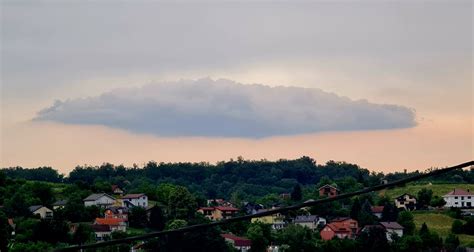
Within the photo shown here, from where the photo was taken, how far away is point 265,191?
125 metres

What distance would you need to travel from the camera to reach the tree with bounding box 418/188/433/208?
272 feet

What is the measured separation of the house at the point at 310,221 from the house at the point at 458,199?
9.50 m

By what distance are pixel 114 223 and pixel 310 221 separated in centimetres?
1782

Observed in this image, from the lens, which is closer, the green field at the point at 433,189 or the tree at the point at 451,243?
the tree at the point at 451,243

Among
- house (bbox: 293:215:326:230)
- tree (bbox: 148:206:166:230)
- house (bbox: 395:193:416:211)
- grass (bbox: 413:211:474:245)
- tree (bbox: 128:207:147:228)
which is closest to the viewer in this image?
grass (bbox: 413:211:474:245)

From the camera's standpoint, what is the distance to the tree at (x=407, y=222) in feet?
229

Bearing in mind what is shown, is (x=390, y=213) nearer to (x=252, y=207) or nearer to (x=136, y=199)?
(x=252, y=207)

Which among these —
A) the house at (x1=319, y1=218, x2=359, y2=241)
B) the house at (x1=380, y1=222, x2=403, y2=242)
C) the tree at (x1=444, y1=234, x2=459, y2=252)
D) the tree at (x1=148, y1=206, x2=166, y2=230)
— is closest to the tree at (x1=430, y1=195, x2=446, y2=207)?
the house at (x1=319, y1=218, x2=359, y2=241)

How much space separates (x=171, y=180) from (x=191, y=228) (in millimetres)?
123412

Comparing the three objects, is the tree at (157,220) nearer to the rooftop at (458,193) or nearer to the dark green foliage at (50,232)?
the dark green foliage at (50,232)

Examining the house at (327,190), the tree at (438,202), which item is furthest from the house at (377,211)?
the house at (327,190)

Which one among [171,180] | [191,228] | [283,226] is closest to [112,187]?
[283,226]

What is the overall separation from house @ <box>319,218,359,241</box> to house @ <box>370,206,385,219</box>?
5303 millimetres

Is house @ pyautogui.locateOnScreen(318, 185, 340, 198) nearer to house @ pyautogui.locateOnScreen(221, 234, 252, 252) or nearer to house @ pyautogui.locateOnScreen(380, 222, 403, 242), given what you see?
house @ pyautogui.locateOnScreen(380, 222, 403, 242)
